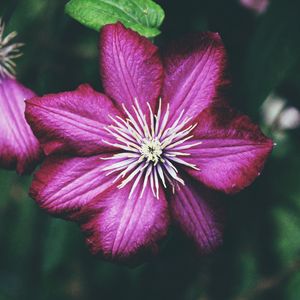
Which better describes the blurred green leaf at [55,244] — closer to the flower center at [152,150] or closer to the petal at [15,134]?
the petal at [15,134]

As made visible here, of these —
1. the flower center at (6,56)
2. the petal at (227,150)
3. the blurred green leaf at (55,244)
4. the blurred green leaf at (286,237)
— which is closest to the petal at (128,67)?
the petal at (227,150)

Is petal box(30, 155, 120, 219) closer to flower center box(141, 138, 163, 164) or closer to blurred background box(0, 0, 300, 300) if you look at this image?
flower center box(141, 138, 163, 164)

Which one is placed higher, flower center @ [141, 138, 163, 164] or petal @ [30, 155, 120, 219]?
flower center @ [141, 138, 163, 164]

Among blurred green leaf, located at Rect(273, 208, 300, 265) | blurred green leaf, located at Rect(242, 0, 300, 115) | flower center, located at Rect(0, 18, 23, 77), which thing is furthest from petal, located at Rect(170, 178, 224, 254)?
blurred green leaf, located at Rect(273, 208, 300, 265)

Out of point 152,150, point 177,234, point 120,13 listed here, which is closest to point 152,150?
point 152,150

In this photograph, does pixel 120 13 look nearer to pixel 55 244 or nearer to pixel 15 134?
pixel 15 134
